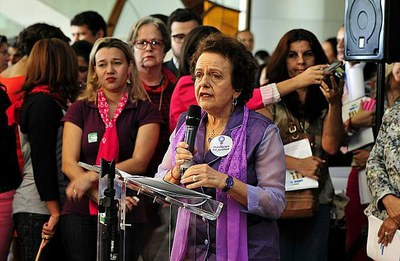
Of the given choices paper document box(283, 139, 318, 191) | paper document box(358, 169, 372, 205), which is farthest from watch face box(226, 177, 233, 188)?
paper document box(358, 169, 372, 205)

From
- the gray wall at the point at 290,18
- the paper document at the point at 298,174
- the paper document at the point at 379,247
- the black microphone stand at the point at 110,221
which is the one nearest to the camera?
the black microphone stand at the point at 110,221

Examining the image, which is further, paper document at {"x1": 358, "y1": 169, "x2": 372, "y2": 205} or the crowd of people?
paper document at {"x1": 358, "y1": 169, "x2": 372, "y2": 205}

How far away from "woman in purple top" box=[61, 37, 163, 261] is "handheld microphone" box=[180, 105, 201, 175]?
1.10 m

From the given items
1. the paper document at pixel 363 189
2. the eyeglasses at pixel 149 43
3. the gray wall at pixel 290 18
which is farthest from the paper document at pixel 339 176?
the gray wall at pixel 290 18

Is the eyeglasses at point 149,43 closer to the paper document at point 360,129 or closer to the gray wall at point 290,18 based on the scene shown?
the paper document at point 360,129

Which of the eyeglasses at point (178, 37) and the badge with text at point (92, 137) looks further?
the eyeglasses at point (178, 37)

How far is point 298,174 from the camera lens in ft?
15.2

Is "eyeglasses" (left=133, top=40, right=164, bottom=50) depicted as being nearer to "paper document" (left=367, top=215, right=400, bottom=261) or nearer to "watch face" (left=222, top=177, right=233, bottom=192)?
"paper document" (left=367, top=215, right=400, bottom=261)

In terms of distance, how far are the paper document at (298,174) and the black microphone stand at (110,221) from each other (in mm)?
1696

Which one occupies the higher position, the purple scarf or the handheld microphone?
the handheld microphone

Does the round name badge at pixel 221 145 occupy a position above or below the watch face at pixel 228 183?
above

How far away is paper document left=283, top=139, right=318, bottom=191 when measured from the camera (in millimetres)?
4605

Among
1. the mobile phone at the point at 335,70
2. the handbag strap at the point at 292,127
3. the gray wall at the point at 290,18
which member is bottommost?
the handbag strap at the point at 292,127

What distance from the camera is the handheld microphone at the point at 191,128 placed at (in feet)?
10.5
